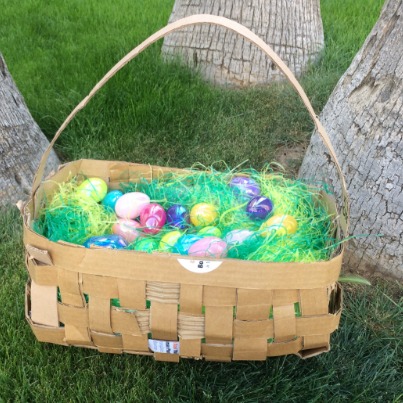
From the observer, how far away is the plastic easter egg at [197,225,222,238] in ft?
6.02

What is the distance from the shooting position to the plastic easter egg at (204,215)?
77.0 inches

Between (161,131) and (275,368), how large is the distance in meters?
1.55

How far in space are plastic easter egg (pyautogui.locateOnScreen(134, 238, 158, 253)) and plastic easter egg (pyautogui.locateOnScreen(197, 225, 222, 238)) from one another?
159 millimetres

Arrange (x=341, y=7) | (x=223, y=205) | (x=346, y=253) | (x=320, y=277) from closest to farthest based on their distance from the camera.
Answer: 1. (x=320, y=277)
2. (x=223, y=205)
3. (x=346, y=253)
4. (x=341, y=7)

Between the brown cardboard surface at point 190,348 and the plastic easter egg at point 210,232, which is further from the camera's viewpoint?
the plastic easter egg at point 210,232

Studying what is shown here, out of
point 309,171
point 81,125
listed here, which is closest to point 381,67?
point 309,171

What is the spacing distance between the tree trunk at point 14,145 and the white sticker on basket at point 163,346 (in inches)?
48.2

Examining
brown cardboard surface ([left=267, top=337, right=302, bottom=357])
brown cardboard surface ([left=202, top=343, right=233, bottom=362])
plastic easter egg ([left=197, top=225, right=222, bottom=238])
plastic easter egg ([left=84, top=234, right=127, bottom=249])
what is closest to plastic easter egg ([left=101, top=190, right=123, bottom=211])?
plastic easter egg ([left=84, top=234, right=127, bottom=249])

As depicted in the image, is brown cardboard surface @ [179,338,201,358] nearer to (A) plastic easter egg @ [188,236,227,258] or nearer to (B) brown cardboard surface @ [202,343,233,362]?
(B) brown cardboard surface @ [202,343,233,362]

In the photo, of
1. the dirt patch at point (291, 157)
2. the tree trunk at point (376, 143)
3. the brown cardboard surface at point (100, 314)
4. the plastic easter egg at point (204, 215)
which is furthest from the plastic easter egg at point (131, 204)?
the dirt patch at point (291, 157)

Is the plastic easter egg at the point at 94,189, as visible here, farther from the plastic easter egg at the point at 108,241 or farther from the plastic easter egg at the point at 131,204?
the plastic easter egg at the point at 108,241

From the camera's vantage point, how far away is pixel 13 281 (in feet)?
6.71

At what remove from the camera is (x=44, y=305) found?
5.13 ft

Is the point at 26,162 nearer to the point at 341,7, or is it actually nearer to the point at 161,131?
the point at 161,131
